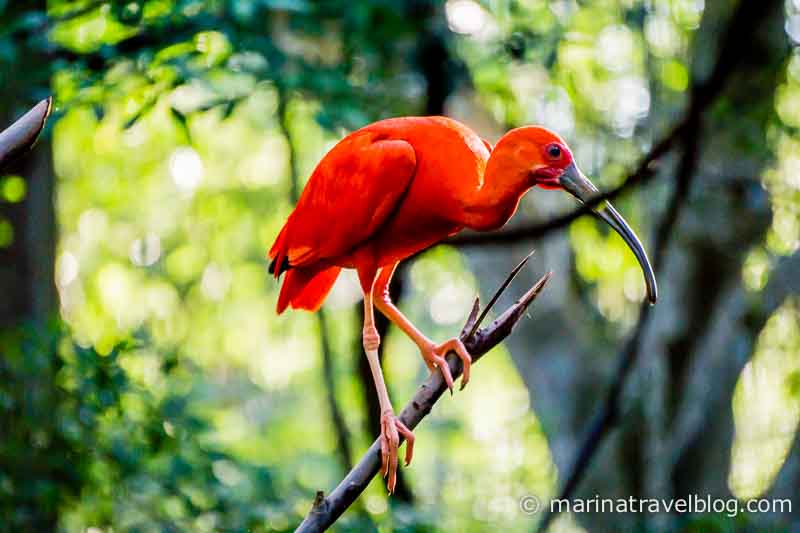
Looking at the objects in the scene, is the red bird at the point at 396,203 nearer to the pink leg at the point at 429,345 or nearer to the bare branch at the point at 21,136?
the pink leg at the point at 429,345

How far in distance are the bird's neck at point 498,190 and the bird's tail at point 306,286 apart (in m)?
0.63

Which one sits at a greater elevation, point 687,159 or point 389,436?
point 389,436

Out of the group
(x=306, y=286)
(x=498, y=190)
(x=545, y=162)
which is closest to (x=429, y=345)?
(x=306, y=286)

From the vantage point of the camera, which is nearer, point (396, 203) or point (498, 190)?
point (498, 190)

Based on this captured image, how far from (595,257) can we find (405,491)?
9.80 feet

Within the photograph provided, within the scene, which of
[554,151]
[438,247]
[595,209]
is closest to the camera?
[554,151]

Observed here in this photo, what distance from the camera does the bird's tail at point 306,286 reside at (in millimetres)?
3156

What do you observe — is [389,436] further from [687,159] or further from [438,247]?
[438,247]

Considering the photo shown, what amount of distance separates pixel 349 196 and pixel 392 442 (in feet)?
2.15

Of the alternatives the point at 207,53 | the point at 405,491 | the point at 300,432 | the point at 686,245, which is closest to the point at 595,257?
the point at 686,245

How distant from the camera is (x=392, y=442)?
288 cm

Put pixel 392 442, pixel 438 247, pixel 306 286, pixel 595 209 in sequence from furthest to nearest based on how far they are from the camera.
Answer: pixel 438 247 < pixel 306 286 < pixel 392 442 < pixel 595 209

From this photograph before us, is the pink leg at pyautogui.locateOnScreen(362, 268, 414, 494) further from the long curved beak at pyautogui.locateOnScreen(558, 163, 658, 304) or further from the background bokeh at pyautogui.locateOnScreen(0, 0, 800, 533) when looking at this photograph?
the background bokeh at pyautogui.locateOnScreen(0, 0, 800, 533)

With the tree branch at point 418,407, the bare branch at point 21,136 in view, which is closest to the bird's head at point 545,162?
the tree branch at point 418,407
